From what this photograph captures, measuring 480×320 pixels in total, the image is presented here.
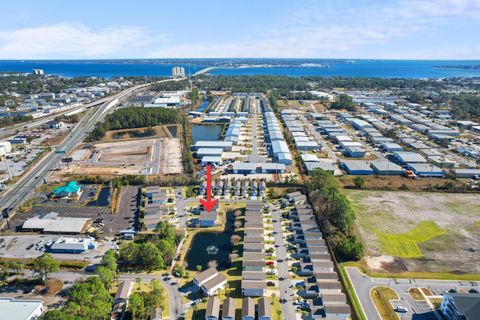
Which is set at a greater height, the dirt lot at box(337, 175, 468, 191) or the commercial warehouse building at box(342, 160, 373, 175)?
the commercial warehouse building at box(342, 160, 373, 175)

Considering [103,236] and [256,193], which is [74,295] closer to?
[103,236]

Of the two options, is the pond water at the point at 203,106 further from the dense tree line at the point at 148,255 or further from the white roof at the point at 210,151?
the dense tree line at the point at 148,255

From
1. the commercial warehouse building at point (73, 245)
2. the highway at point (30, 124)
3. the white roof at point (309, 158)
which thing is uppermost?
the highway at point (30, 124)

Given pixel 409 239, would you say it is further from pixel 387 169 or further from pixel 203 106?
pixel 203 106

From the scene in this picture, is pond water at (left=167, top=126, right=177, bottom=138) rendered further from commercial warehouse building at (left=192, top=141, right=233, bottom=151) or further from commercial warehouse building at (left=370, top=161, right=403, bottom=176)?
commercial warehouse building at (left=370, top=161, right=403, bottom=176)

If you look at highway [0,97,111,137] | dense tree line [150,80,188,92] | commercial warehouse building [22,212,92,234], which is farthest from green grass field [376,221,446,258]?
dense tree line [150,80,188,92]

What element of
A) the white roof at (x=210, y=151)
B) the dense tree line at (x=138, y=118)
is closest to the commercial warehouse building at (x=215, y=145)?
the white roof at (x=210, y=151)
